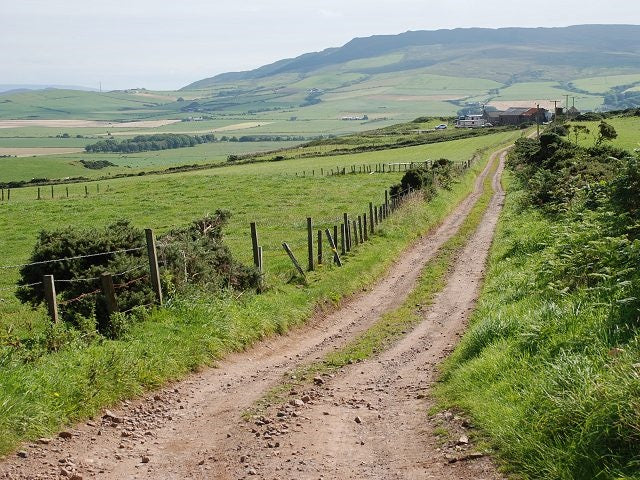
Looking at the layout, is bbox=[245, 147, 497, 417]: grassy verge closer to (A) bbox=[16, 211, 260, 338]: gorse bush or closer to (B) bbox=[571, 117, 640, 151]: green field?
(A) bbox=[16, 211, 260, 338]: gorse bush

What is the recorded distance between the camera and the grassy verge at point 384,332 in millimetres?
12324

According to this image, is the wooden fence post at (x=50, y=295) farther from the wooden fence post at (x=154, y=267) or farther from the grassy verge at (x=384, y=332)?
the grassy verge at (x=384, y=332)

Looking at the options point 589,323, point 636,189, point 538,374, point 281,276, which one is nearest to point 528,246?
point 636,189

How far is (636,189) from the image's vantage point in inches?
658

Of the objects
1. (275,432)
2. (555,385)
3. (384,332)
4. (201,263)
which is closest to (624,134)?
(384,332)

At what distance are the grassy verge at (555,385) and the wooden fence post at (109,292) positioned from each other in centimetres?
675

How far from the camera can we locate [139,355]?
1210 cm

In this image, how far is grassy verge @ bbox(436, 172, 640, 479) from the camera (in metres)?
6.66

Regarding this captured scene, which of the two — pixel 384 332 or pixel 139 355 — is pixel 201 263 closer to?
pixel 384 332

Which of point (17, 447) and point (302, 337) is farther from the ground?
point (17, 447)

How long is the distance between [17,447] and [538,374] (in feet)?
22.3

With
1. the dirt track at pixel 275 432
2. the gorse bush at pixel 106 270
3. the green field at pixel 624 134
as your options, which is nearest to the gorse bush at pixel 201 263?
the gorse bush at pixel 106 270

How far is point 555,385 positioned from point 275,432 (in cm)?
393

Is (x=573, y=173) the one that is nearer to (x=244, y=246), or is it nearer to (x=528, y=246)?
(x=528, y=246)
